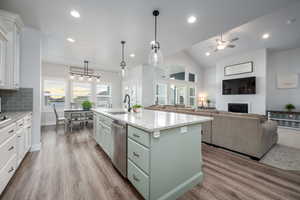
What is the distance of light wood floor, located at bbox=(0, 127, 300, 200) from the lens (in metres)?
1.48

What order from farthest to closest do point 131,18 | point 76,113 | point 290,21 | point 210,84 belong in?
point 210,84
point 76,113
point 290,21
point 131,18

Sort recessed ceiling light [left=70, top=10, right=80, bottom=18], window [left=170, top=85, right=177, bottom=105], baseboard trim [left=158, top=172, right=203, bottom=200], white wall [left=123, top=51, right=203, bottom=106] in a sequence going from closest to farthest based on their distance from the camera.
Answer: baseboard trim [left=158, top=172, right=203, bottom=200], recessed ceiling light [left=70, top=10, right=80, bottom=18], white wall [left=123, top=51, right=203, bottom=106], window [left=170, top=85, right=177, bottom=105]

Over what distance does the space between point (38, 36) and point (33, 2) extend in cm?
96

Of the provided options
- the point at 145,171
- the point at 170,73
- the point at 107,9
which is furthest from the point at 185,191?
the point at 170,73

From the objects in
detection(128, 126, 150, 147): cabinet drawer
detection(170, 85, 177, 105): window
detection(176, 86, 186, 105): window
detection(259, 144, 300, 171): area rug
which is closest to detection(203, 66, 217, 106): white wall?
detection(176, 86, 186, 105): window

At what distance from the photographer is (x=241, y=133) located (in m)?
2.53

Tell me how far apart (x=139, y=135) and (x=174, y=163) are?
553 mm

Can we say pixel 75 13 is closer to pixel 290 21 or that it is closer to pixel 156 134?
pixel 156 134

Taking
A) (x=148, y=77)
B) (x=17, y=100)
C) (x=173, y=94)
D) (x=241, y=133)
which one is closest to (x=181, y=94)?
(x=173, y=94)

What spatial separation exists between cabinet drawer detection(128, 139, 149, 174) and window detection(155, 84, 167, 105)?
4883 mm

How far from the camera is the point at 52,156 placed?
2.48 meters

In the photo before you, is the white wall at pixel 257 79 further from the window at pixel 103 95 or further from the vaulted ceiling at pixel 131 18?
the window at pixel 103 95

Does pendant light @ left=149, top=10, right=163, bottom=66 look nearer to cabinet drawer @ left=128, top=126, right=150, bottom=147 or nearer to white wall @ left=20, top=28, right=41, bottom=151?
cabinet drawer @ left=128, top=126, right=150, bottom=147

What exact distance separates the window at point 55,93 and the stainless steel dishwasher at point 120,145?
5.33 metres
